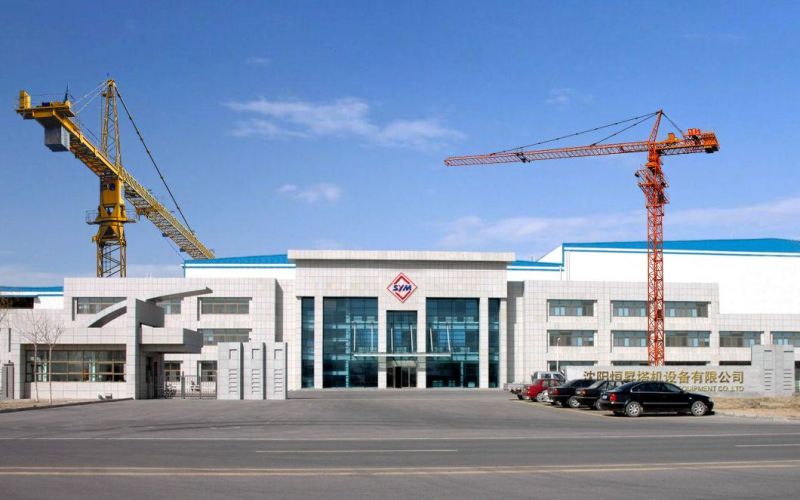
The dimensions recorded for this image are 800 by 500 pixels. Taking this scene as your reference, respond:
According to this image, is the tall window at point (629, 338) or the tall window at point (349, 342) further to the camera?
the tall window at point (629, 338)

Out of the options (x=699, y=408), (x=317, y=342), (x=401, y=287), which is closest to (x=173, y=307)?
(x=317, y=342)

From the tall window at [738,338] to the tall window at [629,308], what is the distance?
8.67m

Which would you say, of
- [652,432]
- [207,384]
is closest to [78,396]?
[207,384]

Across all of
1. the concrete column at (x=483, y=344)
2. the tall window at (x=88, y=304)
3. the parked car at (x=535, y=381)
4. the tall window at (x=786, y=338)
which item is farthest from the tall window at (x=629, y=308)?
the tall window at (x=88, y=304)

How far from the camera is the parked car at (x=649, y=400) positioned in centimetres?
3538

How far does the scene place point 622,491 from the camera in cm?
1412

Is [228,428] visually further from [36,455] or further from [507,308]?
[507,308]

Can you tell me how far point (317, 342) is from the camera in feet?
274

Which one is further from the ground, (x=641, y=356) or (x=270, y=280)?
(x=270, y=280)

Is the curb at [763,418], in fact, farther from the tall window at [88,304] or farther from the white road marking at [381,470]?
the tall window at [88,304]

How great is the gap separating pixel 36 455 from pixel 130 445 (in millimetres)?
3036

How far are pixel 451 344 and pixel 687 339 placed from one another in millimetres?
24713

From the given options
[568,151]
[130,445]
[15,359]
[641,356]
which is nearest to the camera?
[130,445]

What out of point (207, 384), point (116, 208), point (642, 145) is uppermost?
point (642, 145)
